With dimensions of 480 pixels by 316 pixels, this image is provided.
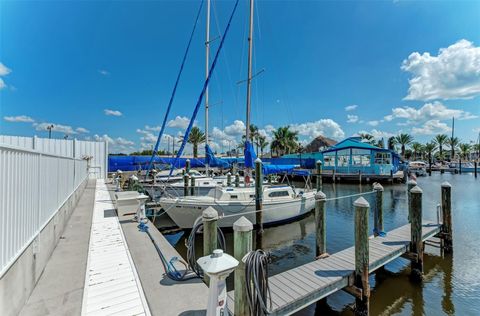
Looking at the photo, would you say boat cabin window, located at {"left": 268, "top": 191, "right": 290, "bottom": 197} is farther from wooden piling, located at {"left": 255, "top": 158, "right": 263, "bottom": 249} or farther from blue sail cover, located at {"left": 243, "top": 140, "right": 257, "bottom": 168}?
blue sail cover, located at {"left": 243, "top": 140, "right": 257, "bottom": 168}

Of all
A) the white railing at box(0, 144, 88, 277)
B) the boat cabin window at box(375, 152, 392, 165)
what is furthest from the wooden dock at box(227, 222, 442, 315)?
the boat cabin window at box(375, 152, 392, 165)

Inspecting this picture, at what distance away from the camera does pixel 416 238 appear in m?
6.52

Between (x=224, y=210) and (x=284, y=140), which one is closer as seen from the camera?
(x=224, y=210)

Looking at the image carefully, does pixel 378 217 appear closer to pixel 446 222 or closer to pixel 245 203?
pixel 446 222

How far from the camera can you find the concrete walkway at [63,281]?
309cm

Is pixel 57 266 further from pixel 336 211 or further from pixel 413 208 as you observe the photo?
pixel 336 211

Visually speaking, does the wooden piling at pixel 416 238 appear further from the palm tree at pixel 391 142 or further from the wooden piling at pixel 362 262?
the palm tree at pixel 391 142

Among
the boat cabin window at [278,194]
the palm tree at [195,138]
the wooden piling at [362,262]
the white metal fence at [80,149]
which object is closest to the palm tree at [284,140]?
the palm tree at [195,138]

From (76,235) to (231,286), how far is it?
14.0 ft

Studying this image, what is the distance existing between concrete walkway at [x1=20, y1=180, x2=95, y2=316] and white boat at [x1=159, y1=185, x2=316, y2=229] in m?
3.97

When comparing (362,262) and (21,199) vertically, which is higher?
(21,199)

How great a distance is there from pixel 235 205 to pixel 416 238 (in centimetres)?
625

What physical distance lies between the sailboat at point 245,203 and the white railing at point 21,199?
211 inches

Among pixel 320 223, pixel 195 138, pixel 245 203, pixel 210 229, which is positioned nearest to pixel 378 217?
pixel 320 223
